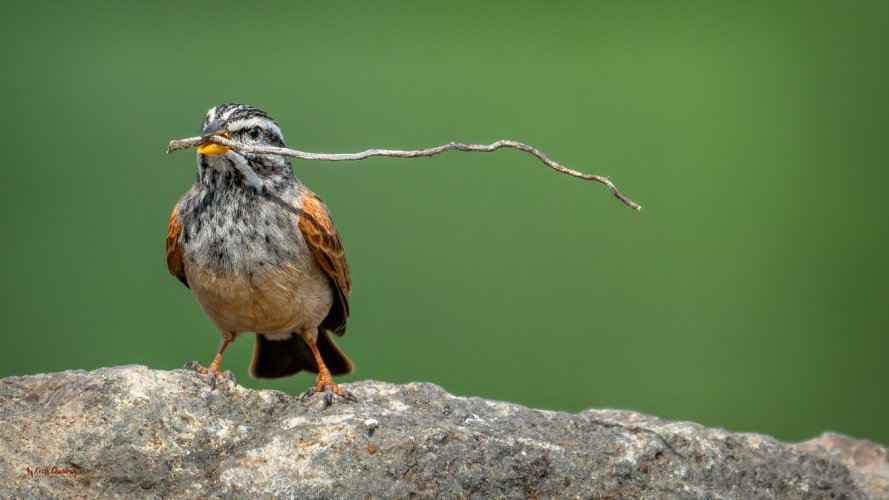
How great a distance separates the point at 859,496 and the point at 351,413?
285 centimetres

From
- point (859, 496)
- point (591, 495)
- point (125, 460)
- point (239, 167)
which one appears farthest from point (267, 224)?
point (859, 496)

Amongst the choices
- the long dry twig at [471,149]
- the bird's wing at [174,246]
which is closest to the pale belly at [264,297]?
the bird's wing at [174,246]

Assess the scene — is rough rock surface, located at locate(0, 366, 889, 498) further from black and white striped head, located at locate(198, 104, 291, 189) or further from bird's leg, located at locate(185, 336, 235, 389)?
black and white striped head, located at locate(198, 104, 291, 189)

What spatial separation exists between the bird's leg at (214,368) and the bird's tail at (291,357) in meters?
0.63

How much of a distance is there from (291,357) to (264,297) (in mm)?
1202

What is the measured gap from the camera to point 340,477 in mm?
4777

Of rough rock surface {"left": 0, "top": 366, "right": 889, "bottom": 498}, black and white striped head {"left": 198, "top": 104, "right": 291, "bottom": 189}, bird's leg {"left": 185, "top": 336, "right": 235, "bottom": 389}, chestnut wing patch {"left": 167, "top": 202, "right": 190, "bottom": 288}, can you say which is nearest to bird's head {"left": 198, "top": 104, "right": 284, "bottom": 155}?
black and white striped head {"left": 198, "top": 104, "right": 291, "bottom": 189}

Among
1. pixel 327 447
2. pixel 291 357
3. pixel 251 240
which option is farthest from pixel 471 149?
pixel 291 357

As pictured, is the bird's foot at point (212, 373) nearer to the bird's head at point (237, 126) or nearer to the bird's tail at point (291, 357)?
the bird's head at point (237, 126)

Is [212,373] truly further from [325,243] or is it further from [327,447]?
[325,243]

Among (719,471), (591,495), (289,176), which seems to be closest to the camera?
(591,495)

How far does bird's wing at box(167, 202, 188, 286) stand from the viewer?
6.27 m

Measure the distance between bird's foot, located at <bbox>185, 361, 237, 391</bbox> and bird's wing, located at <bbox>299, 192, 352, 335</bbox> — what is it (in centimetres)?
96

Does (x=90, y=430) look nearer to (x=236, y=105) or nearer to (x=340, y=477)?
(x=340, y=477)
